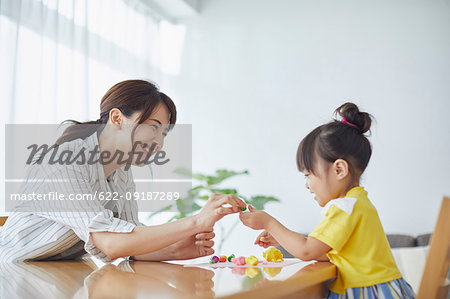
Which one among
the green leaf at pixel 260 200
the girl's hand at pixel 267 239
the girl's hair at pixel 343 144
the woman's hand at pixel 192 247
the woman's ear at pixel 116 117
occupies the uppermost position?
the woman's ear at pixel 116 117

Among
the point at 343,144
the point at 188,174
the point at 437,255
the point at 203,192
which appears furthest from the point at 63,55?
the point at 437,255

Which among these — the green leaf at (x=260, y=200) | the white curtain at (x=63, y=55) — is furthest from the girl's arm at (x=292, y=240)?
the green leaf at (x=260, y=200)

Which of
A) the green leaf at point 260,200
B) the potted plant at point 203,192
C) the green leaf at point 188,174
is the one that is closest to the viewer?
the green leaf at point 260,200

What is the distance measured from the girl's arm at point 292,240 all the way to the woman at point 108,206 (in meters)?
0.06

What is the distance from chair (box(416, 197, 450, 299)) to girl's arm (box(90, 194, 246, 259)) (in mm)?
547

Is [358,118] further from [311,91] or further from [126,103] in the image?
[311,91]

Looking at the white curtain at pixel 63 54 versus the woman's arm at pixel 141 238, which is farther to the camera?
the white curtain at pixel 63 54

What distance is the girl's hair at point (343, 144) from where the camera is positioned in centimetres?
136

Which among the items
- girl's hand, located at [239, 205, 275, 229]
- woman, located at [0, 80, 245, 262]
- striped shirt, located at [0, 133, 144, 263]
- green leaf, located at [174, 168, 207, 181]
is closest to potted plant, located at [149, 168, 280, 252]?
green leaf, located at [174, 168, 207, 181]

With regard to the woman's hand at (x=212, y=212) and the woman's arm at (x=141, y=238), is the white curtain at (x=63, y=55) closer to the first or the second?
the woman's arm at (x=141, y=238)

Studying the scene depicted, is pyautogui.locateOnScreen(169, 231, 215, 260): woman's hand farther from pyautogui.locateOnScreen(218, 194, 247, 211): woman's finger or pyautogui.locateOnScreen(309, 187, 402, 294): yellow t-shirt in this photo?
pyautogui.locateOnScreen(309, 187, 402, 294): yellow t-shirt

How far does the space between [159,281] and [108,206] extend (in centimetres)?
74

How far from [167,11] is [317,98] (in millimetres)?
1655

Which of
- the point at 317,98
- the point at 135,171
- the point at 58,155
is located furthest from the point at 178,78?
the point at 58,155
